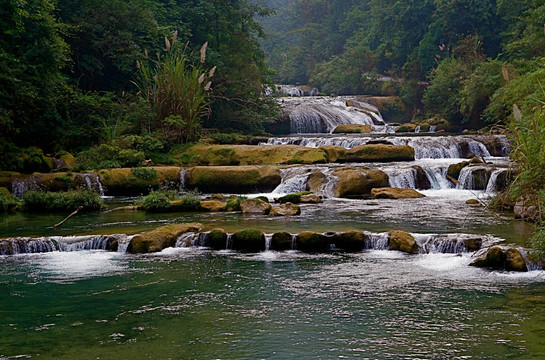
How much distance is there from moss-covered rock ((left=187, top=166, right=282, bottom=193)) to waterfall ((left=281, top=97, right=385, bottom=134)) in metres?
16.2

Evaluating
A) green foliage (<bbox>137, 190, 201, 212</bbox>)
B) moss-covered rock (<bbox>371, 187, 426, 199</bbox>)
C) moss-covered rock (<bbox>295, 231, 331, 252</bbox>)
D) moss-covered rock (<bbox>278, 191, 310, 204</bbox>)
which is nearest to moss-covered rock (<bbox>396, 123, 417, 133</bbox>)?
moss-covered rock (<bbox>371, 187, 426, 199</bbox>)

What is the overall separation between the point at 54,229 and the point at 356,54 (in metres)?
40.7

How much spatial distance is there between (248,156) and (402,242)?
1112cm

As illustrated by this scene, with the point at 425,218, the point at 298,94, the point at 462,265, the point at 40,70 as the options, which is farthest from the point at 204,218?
the point at 298,94

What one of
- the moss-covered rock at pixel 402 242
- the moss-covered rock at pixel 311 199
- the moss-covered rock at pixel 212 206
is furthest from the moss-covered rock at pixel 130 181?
the moss-covered rock at pixel 402 242

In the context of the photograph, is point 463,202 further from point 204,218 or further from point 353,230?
point 204,218

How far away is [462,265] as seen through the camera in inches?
412

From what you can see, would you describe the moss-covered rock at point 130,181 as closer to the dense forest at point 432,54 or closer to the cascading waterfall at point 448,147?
the cascading waterfall at point 448,147

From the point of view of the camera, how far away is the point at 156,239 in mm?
12047

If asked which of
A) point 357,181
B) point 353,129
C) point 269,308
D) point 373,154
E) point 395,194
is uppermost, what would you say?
point 353,129

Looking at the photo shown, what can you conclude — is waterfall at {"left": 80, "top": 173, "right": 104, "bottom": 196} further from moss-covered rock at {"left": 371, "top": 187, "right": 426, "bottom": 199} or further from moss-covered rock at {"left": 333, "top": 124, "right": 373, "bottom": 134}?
moss-covered rock at {"left": 333, "top": 124, "right": 373, "bottom": 134}

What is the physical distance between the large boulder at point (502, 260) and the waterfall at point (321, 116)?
82.8ft

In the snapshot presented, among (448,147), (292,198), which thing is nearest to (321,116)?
(448,147)

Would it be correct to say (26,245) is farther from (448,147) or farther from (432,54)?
(432,54)
